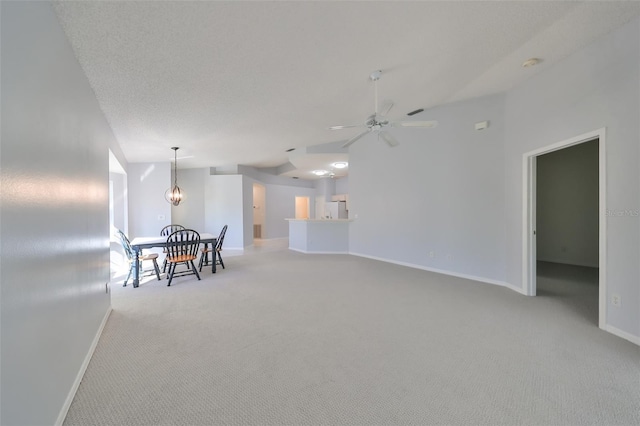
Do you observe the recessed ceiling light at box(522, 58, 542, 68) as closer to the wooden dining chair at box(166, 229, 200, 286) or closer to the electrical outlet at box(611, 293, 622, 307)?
the electrical outlet at box(611, 293, 622, 307)

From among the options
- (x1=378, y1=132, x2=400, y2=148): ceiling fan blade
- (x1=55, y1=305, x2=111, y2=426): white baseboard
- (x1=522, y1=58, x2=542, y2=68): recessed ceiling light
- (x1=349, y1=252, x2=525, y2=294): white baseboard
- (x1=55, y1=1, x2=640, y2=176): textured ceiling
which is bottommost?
(x1=349, y1=252, x2=525, y2=294): white baseboard

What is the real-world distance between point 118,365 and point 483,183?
200 inches

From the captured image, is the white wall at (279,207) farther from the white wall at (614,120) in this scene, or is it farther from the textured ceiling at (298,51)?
the white wall at (614,120)

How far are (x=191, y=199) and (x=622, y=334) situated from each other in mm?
9289

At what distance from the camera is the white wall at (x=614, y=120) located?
92.3 inches

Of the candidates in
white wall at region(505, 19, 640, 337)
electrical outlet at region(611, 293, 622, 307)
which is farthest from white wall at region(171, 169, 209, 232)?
electrical outlet at region(611, 293, 622, 307)

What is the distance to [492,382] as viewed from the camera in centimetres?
176

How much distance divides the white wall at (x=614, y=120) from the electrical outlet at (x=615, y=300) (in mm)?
29

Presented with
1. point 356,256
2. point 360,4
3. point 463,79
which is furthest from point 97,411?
point 356,256

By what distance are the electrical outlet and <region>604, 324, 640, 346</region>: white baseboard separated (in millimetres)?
224

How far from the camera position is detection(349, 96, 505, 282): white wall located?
13.8 feet

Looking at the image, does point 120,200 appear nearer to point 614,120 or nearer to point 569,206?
point 614,120

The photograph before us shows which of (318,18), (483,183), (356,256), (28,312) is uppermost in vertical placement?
(318,18)

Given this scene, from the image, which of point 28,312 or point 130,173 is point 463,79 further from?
point 130,173
